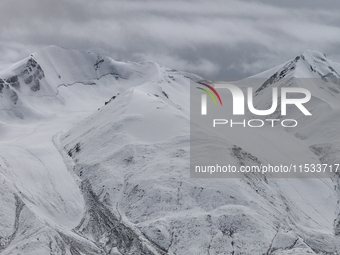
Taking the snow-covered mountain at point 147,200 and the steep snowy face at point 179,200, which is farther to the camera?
the steep snowy face at point 179,200

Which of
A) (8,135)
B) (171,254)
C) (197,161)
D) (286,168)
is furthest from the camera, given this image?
(8,135)

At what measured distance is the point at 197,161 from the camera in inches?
4269

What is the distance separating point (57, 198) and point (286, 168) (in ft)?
196

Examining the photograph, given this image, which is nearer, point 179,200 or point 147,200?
point 179,200

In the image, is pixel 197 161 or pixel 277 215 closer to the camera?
pixel 277 215

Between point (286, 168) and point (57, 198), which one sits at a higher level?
point (286, 168)

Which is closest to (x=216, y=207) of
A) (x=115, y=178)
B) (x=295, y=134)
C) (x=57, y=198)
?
(x=115, y=178)

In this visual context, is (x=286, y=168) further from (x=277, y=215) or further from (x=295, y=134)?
(x=295, y=134)

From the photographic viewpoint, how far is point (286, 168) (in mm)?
123125

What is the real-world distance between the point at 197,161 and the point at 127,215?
76.9 ft

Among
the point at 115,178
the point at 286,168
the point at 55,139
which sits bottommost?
the point at 115,178

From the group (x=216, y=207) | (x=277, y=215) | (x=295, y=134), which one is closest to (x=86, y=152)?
(x=216, y=207)

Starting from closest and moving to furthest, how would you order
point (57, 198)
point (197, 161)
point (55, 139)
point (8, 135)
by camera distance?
point (57, 198) → point (197, 161) → point (55, 139) → point (8, 135)

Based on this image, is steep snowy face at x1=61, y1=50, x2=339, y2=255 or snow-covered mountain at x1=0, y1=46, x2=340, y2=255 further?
steep snowy face at x1=61, y1=50, x2=339, y2=255
